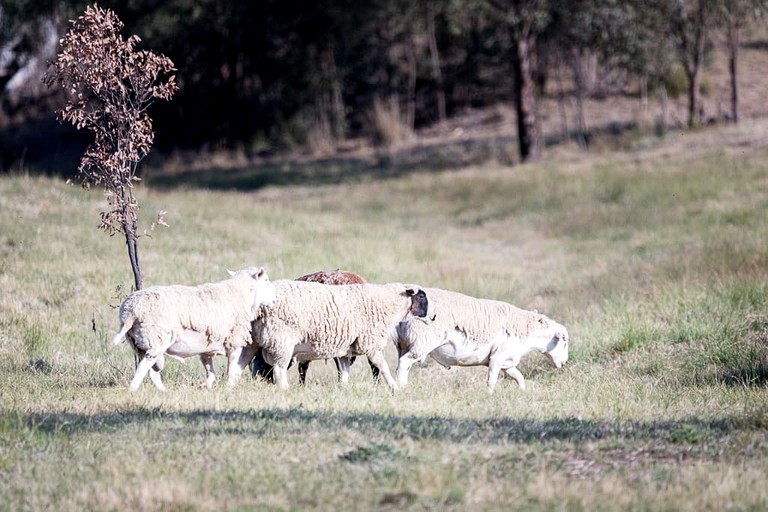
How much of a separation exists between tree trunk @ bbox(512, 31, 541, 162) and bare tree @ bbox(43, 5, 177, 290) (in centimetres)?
2341

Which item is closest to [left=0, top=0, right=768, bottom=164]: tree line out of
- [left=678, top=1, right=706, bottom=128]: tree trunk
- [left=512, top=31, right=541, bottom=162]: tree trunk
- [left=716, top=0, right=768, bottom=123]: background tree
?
[left=716, top=0, right=768, bottom=123]: background tree

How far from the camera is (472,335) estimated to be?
11141mm

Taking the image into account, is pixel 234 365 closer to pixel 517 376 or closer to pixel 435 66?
pixel 517 376

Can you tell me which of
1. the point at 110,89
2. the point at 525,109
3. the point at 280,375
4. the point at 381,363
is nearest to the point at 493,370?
the point at 381,363

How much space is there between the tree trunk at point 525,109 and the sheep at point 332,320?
914 inches

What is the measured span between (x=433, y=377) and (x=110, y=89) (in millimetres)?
5031

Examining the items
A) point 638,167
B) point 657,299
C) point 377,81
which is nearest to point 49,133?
point 377,81

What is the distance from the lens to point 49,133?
162ft

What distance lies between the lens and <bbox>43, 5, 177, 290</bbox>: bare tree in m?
11.0

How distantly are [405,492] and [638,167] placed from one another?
23936 mm

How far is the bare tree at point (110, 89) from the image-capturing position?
11.0 m

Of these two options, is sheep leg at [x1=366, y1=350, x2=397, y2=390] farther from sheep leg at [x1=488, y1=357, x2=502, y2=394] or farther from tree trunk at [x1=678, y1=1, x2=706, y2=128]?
tree trunk at [x1=678, y1=1, x2=706, y2=128]

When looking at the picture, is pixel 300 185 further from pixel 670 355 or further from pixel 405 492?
pixel 405 492

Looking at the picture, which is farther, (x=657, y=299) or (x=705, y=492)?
(x=657, y=299)
